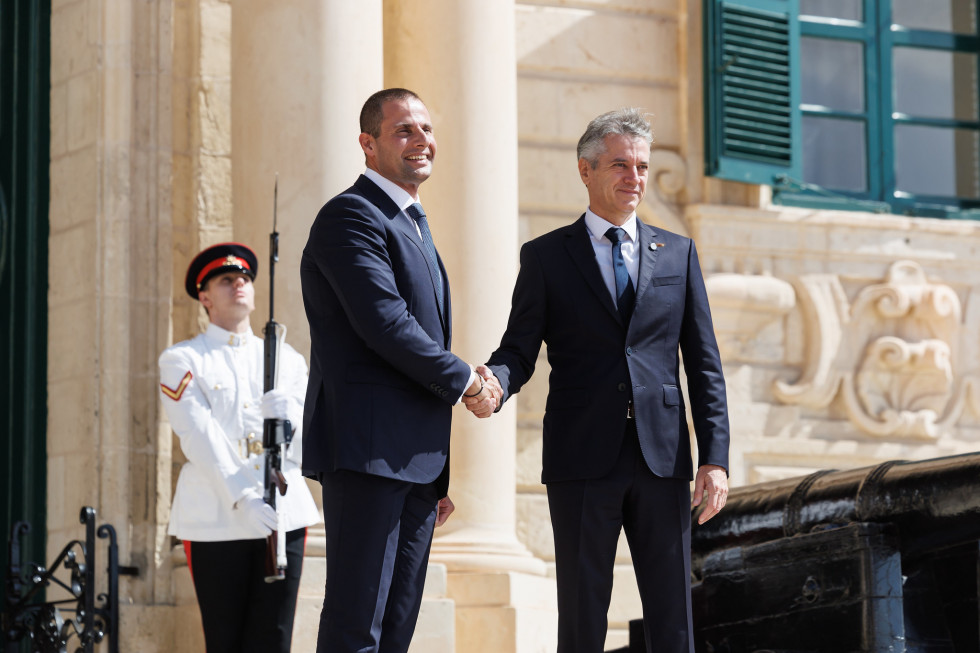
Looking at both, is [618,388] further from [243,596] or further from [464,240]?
[464,240]

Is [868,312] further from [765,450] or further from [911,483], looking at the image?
[911,483]

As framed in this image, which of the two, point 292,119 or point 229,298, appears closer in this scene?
point 229,298

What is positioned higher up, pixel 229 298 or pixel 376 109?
pixel 376 109

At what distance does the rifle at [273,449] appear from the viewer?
6.08m

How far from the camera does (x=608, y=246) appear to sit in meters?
5.26

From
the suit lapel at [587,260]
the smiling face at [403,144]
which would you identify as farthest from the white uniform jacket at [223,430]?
the smiling face at [403,144]

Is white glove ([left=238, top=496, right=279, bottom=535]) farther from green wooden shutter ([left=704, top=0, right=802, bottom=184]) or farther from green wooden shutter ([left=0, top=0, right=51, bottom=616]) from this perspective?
green wooden shutter ([left=704, top=0, right=802, bottom=184])

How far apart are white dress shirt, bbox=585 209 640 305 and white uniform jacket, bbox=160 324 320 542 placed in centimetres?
156

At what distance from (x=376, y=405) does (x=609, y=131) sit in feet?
3.83

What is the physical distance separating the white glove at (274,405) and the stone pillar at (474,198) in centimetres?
202

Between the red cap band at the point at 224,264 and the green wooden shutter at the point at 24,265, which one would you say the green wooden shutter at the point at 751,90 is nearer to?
the green wooden shutter at the point at 24,265

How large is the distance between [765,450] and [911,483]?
4019 millimetres

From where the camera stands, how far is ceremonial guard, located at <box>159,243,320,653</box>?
617 cm

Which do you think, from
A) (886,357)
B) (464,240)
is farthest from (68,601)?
(886,357)
